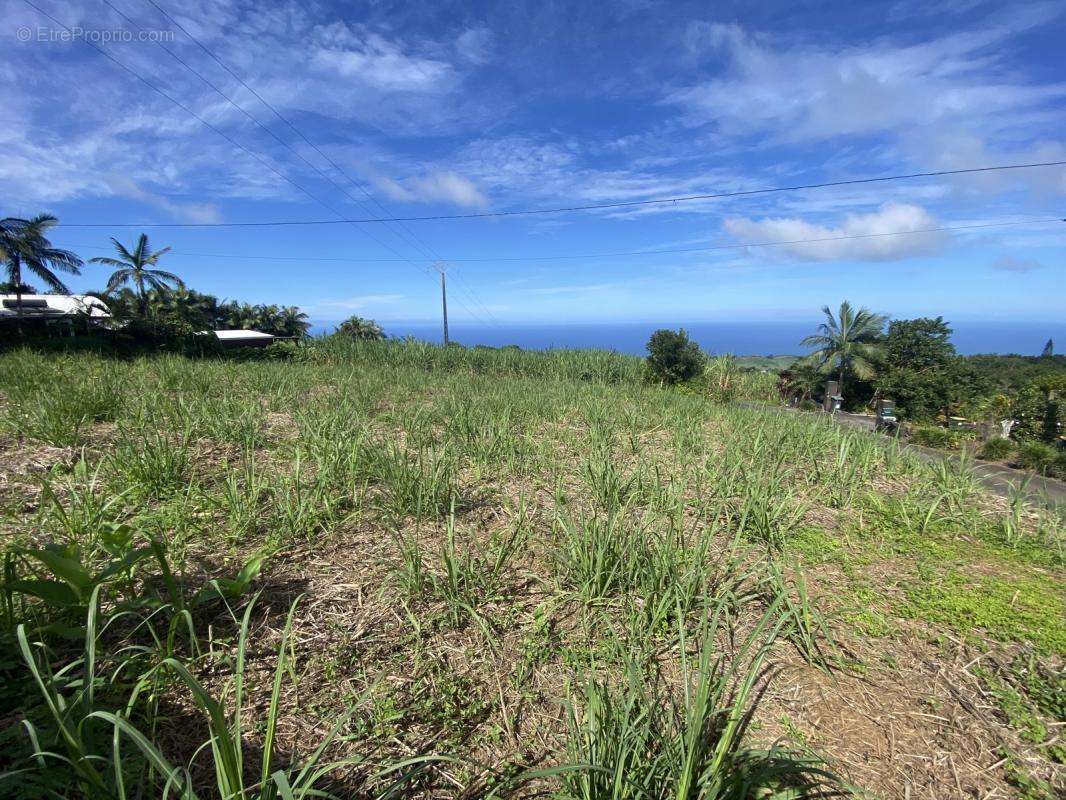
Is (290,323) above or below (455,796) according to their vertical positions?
above

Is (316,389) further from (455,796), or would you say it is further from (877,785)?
(877,785)

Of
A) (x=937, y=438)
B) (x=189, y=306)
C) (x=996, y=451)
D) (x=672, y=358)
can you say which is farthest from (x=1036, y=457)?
(x=189, y=306)

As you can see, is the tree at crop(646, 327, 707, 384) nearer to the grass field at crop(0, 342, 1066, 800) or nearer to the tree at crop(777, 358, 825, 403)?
the grass field at crop(0, 342, 1066, 800)

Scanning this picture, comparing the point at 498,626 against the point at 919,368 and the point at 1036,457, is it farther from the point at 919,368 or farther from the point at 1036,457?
the point at 919,368

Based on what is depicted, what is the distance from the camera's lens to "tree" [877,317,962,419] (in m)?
26.2

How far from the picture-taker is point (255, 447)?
3.83 meters

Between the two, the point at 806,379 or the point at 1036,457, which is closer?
the point at 1036,457

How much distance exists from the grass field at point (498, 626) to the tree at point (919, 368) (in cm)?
3007

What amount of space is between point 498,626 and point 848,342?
113ft

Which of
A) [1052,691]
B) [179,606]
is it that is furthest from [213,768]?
[1052,691]

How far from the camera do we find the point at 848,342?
28922mm

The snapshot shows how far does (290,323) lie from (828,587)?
52600 millimetres

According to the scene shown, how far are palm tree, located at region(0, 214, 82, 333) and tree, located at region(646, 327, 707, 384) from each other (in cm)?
3103

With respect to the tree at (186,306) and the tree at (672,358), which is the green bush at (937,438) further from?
the tree at (186,306)
